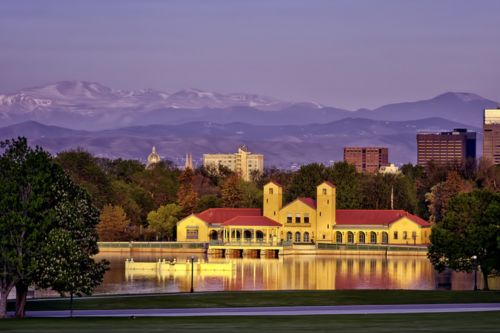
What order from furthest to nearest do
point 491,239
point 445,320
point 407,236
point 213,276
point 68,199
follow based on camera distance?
point 407,236 → point 213,276 → point 491,239 → point 68,199 → point 445,320

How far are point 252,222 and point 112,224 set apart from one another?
1431 cm

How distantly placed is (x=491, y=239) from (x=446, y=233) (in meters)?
3.50

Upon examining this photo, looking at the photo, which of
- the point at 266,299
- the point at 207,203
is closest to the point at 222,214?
the point at 207,203

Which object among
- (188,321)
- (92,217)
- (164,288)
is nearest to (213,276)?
(164,288)

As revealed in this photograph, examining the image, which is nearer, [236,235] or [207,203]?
[236,235]

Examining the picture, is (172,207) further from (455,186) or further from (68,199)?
(68,199)

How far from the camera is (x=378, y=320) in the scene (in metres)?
42.6

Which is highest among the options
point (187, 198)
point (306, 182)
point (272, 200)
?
point (306, 182)

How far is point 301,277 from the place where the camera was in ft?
311

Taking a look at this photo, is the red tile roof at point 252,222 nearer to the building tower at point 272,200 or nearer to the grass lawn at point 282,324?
the building tower at point 272,200

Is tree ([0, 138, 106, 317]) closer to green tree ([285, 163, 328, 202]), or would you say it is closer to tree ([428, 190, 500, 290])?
tree ([428, 190, 500, 290])

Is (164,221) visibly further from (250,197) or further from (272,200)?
(250,197)

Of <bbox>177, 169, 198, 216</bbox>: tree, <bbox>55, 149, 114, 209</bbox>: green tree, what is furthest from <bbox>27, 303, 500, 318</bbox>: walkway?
<bbox>177, 169, 198, 216</bbox>: tree

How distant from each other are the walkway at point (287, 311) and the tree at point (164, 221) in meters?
90.6
